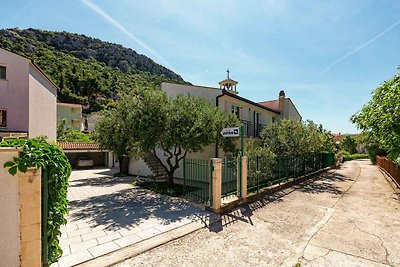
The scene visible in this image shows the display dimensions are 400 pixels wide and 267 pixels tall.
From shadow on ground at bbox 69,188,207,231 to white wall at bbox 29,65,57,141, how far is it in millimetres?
12677

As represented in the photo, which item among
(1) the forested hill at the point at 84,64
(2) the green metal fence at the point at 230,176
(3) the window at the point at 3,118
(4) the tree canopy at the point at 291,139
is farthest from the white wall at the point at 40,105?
(4) the tree canopy at the point at 291,139

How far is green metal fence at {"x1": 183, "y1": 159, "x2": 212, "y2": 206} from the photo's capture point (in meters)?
8.52

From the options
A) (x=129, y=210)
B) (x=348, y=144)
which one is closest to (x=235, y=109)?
(x=129, y=210)

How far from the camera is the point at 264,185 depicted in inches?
406

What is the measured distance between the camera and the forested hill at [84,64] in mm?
49344

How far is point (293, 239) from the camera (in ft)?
17.8

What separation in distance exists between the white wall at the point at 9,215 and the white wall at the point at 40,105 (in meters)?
17.8

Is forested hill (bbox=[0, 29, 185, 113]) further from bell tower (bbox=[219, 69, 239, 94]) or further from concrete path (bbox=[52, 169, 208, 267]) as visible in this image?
concrete path (bbox=[52, 169, 208, 267])

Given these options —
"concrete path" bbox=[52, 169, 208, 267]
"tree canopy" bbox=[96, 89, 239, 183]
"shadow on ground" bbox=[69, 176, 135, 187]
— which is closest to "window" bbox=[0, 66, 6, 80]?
"shadow on ground" bbox=[69, 176, 135, 187]

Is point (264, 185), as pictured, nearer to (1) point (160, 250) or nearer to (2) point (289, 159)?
(2) point (289, 159)

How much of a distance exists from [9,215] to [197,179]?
715 cm

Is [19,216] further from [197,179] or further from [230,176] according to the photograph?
[230,176]

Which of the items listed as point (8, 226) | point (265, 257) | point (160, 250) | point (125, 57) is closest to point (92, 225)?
point (160, 250)

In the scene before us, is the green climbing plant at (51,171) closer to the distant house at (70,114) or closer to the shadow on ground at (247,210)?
the shadow on ground at (247,210)
